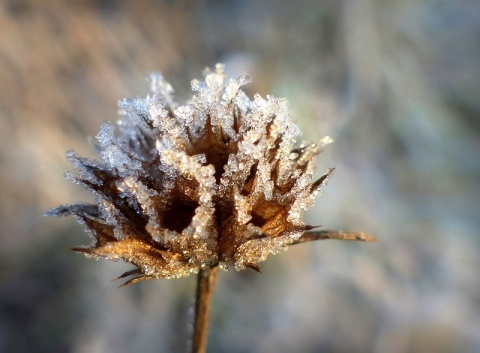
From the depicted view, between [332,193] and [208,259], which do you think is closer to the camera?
[208,259]

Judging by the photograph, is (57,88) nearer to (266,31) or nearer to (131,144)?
(266,31)

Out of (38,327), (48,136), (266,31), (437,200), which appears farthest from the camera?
(266,31)

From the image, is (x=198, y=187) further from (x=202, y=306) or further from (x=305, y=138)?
(x=305, y=138)

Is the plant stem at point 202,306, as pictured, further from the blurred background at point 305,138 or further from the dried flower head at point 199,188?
the blurred background at point 305,138

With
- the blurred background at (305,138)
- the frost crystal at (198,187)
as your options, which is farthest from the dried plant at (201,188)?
the blurred background at (305,138)

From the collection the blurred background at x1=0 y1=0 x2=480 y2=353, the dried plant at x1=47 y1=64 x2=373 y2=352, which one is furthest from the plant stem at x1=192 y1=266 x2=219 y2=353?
the blurred background at x1=0 y1=0 x2=480 y2=353

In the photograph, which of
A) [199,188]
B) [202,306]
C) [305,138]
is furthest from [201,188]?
[305,138]

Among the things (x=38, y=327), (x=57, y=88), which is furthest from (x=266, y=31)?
(x=38, y=327)
